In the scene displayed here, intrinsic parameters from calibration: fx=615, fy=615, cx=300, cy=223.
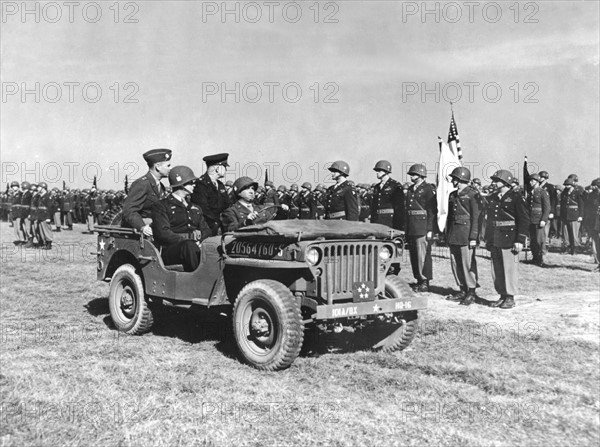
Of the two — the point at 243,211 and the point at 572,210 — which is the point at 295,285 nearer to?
the point at 243,211

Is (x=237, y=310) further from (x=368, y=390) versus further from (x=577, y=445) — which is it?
(x=577, y=445)

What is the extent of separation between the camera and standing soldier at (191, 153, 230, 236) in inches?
318

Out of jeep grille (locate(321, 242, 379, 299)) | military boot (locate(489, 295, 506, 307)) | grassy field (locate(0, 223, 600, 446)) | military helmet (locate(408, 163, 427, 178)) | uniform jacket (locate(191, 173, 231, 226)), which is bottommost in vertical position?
grassy field (locate(0, 223, 600, 446))

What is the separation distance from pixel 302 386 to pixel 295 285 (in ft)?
3.12

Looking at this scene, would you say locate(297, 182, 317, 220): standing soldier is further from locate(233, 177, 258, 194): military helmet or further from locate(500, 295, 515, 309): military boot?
locate(233, 177, 258, 194): military helmet

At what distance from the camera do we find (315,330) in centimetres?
663

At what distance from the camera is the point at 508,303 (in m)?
8.88

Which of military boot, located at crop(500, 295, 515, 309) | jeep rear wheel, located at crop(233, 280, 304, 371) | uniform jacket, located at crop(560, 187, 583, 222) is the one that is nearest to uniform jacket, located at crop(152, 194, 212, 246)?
jeep rear wheel, located at crop(233, 280, 304, 371)

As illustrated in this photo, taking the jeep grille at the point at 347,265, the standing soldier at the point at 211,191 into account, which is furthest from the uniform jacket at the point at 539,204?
the jeep grille at the point at 347,265

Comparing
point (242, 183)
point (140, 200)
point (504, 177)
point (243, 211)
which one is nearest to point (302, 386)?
point (243, 211)

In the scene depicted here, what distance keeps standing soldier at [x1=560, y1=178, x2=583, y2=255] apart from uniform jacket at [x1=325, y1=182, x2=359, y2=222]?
25.1 ft

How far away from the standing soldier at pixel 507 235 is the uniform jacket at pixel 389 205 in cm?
213

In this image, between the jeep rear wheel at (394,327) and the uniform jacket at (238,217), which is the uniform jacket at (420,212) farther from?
the jeep rear wheel at (394,327)

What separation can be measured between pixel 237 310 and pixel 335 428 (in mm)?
1884
